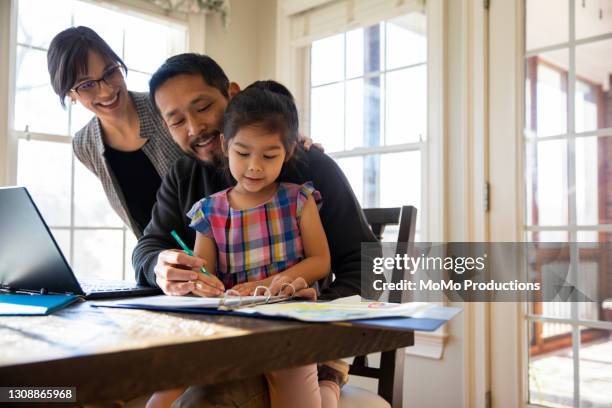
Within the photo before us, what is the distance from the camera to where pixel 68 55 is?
1716mm

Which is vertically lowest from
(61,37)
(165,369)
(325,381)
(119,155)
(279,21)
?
(325,381)

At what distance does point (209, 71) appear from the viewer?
1490 mm

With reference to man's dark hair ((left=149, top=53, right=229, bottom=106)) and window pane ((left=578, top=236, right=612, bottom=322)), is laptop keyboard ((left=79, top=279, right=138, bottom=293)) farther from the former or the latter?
window pane ((left=578, top=236, right=612, bottom=322))

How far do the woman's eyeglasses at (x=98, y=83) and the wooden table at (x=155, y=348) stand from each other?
1.13 m

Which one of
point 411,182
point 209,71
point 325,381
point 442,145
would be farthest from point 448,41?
point 325,381

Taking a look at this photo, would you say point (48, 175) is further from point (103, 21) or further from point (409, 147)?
point (409, 147)

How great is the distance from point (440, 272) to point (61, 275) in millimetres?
2198

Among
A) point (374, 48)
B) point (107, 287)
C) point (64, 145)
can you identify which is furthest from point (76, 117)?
point (107, 287)

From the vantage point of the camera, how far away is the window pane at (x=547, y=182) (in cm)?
251

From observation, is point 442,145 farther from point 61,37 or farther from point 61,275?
point 61,275

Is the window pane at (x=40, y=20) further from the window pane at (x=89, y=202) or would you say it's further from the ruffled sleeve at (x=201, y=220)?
the ruffled sleeve at (x=201, y=220)

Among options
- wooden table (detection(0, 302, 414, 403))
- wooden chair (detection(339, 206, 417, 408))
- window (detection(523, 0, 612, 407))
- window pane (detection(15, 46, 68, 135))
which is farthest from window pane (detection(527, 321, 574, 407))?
window pane (detection(15, 46, 68, 135))

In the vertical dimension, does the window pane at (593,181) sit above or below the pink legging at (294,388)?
above

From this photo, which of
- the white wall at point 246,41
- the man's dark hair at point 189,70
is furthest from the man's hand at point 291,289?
the white wall at point 246,41
